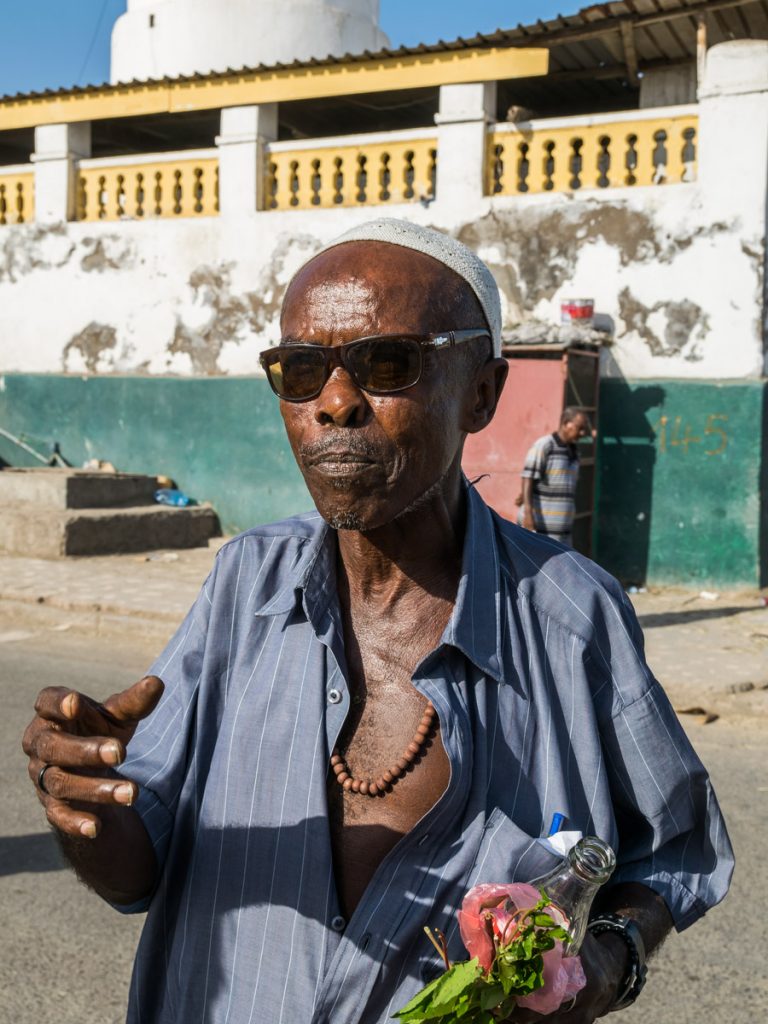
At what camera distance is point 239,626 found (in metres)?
1.55

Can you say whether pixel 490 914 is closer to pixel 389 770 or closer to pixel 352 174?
pixel 389 770

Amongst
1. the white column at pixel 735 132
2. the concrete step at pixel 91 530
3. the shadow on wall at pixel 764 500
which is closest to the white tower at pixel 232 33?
the concrete step at pixel 91 530

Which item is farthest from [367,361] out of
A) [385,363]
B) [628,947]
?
[628,947]

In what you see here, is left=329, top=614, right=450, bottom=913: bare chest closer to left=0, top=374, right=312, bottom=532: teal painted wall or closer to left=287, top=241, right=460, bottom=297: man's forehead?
left=287, top=241, right=460, bottom=297: man's forehead

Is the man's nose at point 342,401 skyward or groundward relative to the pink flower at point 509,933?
skyward

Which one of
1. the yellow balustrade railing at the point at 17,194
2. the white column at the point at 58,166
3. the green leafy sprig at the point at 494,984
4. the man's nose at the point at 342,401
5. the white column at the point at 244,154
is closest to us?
the green leafy sprig at the point at 494,984

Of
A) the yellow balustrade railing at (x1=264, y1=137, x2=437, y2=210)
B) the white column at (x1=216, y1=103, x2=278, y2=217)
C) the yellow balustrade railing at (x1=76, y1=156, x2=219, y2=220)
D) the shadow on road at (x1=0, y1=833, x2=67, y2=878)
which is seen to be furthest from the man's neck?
the yellow balustrade railing at (x1=76, y1=156, x2=219, y2=220)

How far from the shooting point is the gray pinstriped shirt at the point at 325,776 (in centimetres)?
136

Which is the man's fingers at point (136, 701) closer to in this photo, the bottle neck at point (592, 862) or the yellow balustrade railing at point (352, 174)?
the bottle neck at point (592, 862)

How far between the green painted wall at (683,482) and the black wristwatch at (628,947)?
834 cm

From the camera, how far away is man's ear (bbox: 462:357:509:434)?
63.1 inches

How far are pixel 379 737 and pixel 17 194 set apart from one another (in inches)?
501

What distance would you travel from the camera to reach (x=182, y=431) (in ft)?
39.2

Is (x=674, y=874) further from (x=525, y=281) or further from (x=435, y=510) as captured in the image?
(x=525, y=281)
